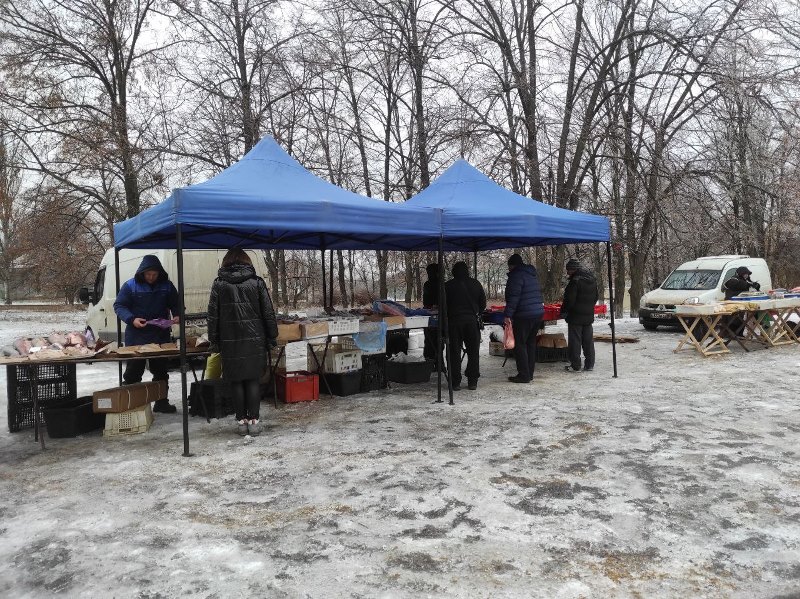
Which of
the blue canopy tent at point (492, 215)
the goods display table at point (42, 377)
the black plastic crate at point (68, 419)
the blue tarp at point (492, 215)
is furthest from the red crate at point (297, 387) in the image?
the blue tarp at point (492, 215)

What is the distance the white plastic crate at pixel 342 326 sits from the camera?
6.85 meters

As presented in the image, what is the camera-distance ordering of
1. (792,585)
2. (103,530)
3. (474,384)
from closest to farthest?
(792,585) < (103,530) < (474,384)

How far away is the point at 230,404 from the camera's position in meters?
6.55

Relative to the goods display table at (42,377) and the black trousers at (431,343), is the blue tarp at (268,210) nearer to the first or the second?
the goods display table at (42,377)

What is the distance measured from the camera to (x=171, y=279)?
395 inches

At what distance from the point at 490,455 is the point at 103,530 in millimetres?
2856

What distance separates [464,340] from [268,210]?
3.25 meters

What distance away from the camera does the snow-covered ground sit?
287 centimetres

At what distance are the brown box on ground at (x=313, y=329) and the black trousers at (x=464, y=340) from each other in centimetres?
165

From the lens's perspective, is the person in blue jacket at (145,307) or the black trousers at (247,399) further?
the person in blue jacket at (145,307)

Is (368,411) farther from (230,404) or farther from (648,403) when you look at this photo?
(648,403)

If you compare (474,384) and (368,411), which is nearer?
(368,411)

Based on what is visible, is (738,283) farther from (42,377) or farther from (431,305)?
(42,377)

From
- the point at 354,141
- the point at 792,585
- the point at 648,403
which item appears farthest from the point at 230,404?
the point at 354,141
